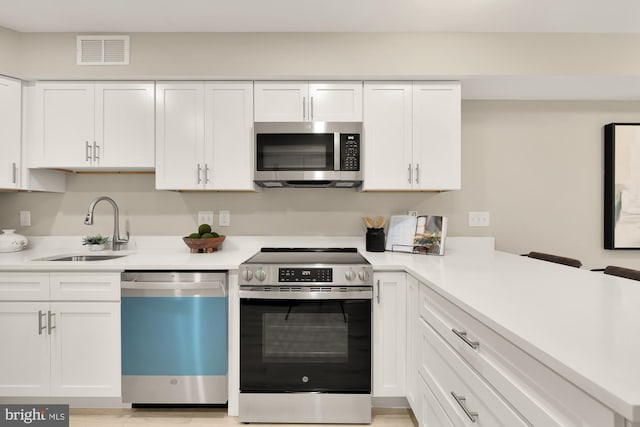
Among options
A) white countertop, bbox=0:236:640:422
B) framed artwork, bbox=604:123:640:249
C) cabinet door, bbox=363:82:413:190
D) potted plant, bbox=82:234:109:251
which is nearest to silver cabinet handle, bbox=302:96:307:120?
cabinet door, bbox=363:82:413:190

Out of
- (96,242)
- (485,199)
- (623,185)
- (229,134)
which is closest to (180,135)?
(229,134)

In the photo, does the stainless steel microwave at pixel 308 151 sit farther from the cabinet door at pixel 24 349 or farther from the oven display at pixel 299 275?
the cabinet door at pixel 24 349

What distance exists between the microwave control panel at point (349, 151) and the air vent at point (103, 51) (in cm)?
154

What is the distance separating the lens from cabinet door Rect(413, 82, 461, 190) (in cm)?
234

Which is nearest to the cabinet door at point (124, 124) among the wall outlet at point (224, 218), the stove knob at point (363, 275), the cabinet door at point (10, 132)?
the cabinet door at point (10, 132)

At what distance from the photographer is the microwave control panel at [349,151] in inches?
89.2

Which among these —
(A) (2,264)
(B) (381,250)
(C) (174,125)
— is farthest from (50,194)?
(B) (381,250)

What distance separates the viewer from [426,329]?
1.67 meters

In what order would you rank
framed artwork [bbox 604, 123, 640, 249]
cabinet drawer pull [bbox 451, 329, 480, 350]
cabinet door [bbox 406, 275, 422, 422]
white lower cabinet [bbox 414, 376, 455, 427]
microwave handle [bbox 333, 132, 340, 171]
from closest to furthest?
cabinet drawer pull [bbox 451, 329, 480, 350] < white lower cabinet [bbox 414, 376, 455, 427] < cabinet door [bbox 406, 275, 422, 422] < microwave handle [bbox 333, 132, 340, 171] < framed artwork [bbox 604, 123, 640, 249]

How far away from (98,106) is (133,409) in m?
1.95

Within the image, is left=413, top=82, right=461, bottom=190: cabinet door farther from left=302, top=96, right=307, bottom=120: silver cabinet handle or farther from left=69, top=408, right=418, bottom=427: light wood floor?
left=69, top=408, right=418, bottom=427: light wood floor

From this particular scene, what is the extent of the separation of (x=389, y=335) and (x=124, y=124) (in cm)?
219

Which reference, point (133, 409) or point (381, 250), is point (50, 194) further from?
point (381, 250)

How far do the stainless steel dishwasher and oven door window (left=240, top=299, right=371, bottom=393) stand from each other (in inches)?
6.6
